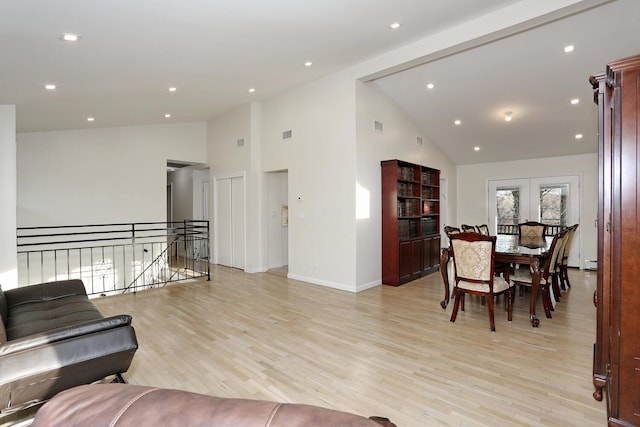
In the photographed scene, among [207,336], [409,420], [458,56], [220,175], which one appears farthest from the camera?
[220,175]

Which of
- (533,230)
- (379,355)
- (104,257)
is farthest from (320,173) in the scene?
(104,257)

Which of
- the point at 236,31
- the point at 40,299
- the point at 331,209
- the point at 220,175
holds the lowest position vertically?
the point at 40,299

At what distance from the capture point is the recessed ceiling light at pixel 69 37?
3.09 metres

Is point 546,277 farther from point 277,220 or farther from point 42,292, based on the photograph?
point 42,292

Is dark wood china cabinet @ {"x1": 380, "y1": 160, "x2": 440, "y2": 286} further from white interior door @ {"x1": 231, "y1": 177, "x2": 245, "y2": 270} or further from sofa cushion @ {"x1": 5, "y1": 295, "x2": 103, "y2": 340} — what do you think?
sofa cushion @ {"x1": 5, "y1": 295, "x2": 103, "y2": 340}

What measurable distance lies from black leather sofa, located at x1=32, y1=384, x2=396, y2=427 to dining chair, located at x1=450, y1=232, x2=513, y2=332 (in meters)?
3.28

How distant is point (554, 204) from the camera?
25.2ft

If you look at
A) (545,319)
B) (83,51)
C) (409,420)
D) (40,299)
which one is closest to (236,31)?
(83,51)

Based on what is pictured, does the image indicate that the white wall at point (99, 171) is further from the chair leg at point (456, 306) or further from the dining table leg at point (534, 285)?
the dining table leg at point (534, 285)

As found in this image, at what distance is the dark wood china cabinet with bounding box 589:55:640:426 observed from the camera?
1.85 metres

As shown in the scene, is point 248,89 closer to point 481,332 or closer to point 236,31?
point 236,31

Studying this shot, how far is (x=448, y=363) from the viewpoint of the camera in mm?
2912

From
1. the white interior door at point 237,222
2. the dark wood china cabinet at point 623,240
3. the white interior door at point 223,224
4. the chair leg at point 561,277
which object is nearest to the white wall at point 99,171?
the white interior door at point 223,224

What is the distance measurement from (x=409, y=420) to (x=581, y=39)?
5.08 metres
